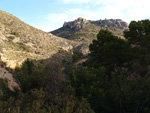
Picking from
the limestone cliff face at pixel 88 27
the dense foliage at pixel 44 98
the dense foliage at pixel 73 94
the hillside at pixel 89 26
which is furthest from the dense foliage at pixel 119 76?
the hillside at pixel 89 26

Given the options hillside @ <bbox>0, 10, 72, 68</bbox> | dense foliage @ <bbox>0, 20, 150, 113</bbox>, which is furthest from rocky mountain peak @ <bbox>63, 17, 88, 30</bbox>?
dense foliage @ <bbox>0, 20, 150, 113</bbox>

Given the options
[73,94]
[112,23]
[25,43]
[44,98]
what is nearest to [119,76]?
[73,94]

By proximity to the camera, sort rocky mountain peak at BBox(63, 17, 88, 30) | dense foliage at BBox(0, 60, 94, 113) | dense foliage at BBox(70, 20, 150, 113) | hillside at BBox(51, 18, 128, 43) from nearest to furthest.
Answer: dense foliage at BBox(0, 60, 94, 113), dense foliage at BBox(70, 20, 150, 113), hillside at BBox(51, 18, 128, 43), rocky mountain peak at BBox(63, 17, 88, 30)

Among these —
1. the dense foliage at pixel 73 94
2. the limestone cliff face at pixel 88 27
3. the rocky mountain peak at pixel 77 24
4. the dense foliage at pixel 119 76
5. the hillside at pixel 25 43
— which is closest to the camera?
the dense foliage at pixel 73 94

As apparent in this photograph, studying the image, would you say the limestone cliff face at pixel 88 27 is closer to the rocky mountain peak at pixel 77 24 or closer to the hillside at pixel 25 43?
the rocky mountain peak at pixel 77 24

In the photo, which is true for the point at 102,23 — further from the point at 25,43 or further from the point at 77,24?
the point at 25,43

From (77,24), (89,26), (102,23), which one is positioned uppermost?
(102,23)

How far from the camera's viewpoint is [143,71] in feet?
53.1

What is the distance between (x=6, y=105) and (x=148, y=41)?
707 inches

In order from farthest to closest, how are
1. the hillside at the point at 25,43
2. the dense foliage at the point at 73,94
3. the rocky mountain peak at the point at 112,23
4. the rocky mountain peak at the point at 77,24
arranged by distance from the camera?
1. the rocky mountain peak at the point at 112,23
2. the rocky mountain peak at the point at 77,24
3. the hillside at the point at 25,43
4. the dense foliage at the point at 73,94

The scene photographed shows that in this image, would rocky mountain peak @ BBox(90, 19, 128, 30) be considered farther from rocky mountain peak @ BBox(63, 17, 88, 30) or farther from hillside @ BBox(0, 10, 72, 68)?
hillside @ BBox(0, 10, 72, 68)

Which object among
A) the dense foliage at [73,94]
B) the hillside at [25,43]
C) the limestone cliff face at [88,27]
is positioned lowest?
the dense foliage at [73,94]

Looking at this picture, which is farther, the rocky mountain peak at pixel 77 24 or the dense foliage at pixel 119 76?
the rocky mountain peak at pixel 77 24

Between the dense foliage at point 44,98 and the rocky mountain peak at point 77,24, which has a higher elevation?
the rocky mountain peak at point 77,24
